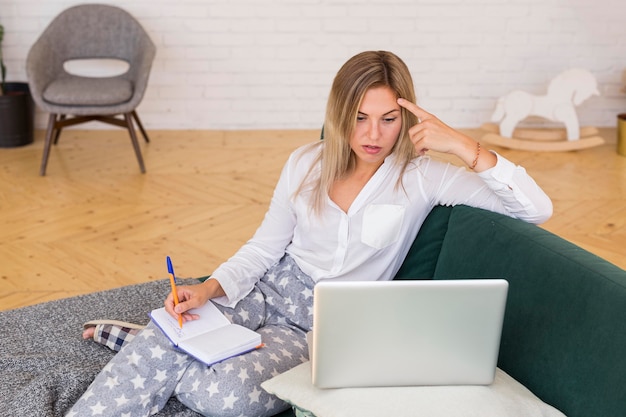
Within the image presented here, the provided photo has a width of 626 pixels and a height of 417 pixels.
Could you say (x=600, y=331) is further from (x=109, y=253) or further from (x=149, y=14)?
(x=149, y=14)

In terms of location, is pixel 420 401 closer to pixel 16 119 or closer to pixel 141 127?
pixel 141 127

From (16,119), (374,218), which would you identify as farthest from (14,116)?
(374,218)

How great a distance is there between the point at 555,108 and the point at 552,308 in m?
3.91

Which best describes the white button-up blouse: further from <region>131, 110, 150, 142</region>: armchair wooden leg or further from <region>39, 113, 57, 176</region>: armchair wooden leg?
<region>131, 110, 150, 142</region>: armchair wooden leg

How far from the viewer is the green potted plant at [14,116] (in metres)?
5.16

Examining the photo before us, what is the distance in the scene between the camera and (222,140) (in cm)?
557

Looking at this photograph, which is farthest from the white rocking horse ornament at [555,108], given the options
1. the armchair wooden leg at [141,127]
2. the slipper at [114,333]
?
the slipper at [114,333]

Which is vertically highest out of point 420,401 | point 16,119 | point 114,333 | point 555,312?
point 555,312

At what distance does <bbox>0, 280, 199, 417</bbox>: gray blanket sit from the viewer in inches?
80.5

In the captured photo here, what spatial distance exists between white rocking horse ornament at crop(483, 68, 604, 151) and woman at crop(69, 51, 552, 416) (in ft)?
11.2

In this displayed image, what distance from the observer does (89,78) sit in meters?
4.98

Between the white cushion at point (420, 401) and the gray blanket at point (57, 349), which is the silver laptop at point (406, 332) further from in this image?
the gray blanket at point (57, 349)

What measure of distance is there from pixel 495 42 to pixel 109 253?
3359 mm

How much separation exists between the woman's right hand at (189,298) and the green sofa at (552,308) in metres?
0.36
